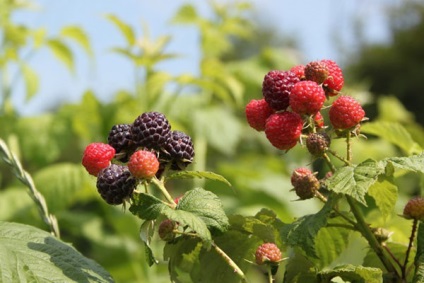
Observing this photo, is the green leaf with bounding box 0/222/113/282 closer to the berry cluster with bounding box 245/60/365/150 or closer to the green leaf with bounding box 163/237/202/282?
the green leaf with bounding box 163/237/202/282

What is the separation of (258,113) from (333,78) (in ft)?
0.28

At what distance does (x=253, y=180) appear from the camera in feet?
9.21

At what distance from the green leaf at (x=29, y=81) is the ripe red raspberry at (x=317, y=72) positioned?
1.84 m

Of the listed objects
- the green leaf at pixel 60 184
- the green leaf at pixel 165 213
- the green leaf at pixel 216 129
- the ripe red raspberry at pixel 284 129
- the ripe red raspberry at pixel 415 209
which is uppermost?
the ripe red raspberry at pixel 284 129

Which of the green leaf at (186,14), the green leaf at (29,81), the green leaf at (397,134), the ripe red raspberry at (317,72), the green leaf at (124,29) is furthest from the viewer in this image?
the green leaf at (186,14)

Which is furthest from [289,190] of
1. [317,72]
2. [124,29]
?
[124,29]

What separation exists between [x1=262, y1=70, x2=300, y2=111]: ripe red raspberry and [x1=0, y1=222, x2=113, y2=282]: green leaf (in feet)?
0.79

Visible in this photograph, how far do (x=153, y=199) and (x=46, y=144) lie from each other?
184 centimetres

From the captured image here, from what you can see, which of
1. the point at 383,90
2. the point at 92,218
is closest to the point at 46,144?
the point at 92,218

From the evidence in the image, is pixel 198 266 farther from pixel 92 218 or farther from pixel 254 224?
pixel 92 218

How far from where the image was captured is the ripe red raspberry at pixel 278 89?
805mm

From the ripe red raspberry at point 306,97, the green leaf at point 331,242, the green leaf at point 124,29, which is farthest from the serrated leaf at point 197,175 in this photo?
the green leaf at point 124,29

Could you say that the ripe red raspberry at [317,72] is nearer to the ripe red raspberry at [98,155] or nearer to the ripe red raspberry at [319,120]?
the ripe red raspberry at [319,120]

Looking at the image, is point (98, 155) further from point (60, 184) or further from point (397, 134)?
point (60, 184)
